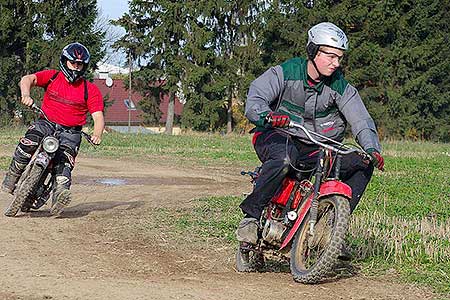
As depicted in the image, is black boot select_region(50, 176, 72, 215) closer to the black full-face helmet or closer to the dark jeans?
the dark jeans

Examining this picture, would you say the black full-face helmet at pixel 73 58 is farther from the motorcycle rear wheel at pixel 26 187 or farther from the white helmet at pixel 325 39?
the white helmet at pixel 325 39

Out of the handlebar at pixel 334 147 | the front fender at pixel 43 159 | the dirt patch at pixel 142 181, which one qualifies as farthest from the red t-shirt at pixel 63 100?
the dirt patch at pixel 142 181

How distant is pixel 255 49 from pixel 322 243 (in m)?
45.4

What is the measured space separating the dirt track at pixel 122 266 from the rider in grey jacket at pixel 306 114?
667 mm

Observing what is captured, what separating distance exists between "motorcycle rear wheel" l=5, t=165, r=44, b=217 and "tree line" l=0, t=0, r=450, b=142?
Answer: 1542 inches

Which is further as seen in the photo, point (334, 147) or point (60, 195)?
point (60, 195)

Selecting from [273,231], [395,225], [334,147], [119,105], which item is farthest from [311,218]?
[119,105]

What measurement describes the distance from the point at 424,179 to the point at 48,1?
34.0 m

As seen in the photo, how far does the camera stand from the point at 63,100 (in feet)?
32.3

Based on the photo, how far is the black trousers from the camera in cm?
649

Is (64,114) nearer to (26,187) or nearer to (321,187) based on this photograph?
(26,187)

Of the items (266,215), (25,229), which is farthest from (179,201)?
(266,215)

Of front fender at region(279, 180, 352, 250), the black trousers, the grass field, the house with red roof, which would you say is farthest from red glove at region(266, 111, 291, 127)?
the house with red roof

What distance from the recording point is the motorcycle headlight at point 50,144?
9.45 m
